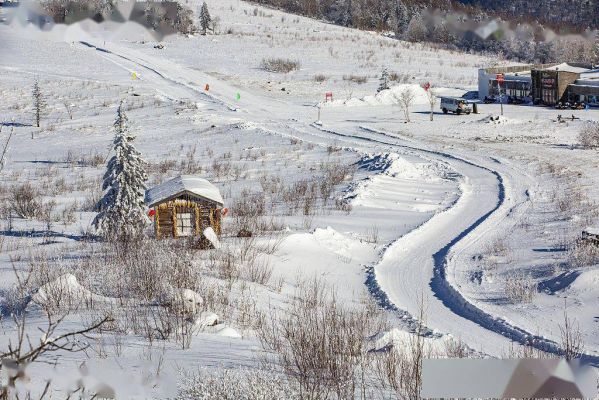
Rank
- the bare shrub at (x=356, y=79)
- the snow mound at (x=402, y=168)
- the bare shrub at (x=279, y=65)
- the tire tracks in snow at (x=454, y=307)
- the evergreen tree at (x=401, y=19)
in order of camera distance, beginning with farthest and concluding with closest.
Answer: the evergreen tree at (x=401, y=19) < the bare shrub at (x=279, y=65) < the bare shrub at (x=356, y=79) < the snow mound at (x=402, y=168) < the tire tracks in snow at (x=454, y=307)

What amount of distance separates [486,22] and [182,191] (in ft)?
300

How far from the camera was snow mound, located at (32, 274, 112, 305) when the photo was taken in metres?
10.4

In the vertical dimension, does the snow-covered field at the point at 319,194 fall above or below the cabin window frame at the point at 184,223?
below

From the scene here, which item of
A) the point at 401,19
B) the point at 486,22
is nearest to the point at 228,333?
the point at 486,22

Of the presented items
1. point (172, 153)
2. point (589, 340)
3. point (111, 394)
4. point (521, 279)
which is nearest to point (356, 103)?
point (172, 153)

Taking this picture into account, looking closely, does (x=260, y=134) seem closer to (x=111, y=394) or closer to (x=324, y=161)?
(x=324, y=161)

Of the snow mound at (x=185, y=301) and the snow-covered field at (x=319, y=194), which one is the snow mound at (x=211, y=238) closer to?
the snow-covered field at (x=319, y=194)

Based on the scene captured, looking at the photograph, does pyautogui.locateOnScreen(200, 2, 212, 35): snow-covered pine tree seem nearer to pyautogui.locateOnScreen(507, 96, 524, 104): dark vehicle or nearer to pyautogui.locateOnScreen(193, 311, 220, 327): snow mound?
pyautogui.locateOnScreen(507, 96, 524, 104): dark vehicle

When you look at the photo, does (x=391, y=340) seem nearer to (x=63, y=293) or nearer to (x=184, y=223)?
(x=63, y=293)

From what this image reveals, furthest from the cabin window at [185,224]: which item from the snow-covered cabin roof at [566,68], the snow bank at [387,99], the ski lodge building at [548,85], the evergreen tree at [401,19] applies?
the evergreen tree at [401,19]

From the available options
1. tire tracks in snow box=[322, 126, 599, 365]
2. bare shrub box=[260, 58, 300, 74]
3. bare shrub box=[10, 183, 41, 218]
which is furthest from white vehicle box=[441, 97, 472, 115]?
bare shrub box=[10, 183, 41, 218]

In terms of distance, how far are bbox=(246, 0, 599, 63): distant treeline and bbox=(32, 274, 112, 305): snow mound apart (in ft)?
267

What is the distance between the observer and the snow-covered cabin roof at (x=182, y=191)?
20.6m

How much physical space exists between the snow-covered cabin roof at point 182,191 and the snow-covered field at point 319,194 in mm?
1547
